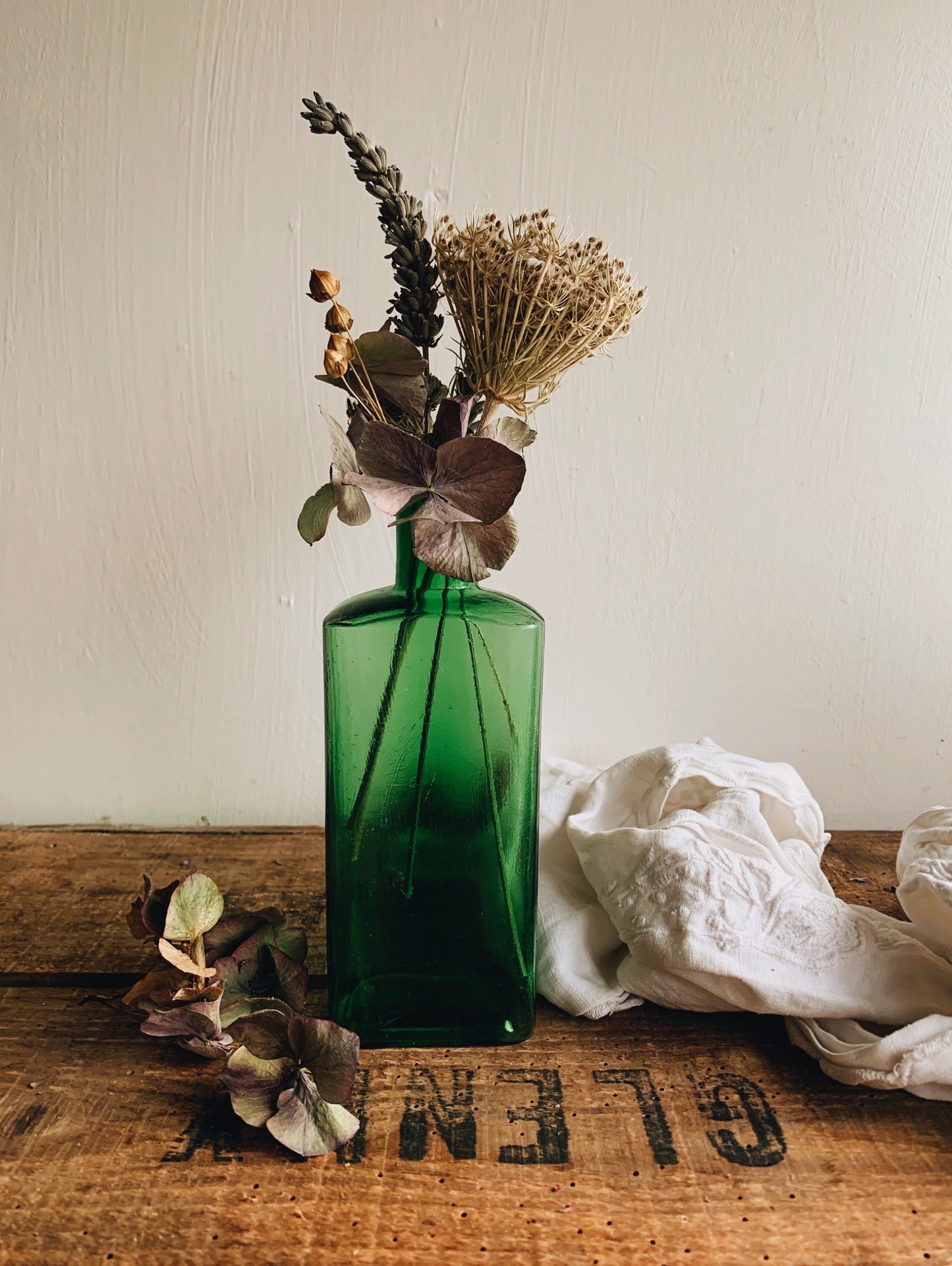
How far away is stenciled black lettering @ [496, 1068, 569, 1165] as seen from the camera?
464 millimetres

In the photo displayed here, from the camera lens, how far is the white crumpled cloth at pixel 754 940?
54cm

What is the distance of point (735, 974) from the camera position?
546 millimetres

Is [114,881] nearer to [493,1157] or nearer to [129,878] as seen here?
[129,878]

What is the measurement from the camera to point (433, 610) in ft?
1.81

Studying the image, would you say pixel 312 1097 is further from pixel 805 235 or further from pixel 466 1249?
pixel 805 235

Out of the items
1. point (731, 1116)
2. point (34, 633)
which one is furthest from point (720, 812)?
point (34, 633)

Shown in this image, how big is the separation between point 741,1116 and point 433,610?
31 centimetres

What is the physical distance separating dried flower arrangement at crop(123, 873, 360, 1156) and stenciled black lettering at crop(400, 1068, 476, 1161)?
30mm

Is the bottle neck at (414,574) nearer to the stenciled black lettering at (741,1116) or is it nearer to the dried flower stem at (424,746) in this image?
the dried flower stem at (424,746)

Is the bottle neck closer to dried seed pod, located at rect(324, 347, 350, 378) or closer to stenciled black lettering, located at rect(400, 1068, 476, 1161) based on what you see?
dried seed pod, located at rect(324, 347, 350, 378)

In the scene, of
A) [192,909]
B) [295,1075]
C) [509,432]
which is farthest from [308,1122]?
[509,432]

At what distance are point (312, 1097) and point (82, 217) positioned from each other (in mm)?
673

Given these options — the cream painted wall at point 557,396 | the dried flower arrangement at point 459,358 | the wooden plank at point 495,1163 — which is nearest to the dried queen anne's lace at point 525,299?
the dried flower arrangement at point 459,358

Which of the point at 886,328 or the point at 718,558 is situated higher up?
the point at 886,328
